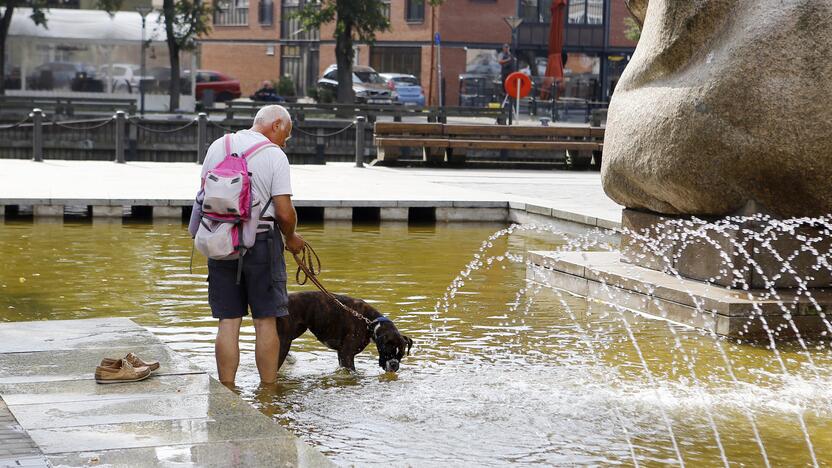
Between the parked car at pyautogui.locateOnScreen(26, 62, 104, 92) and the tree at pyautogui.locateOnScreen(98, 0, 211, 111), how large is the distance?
7.25 feet

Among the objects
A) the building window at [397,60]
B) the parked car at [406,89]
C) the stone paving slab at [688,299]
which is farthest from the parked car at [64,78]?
the stone paving slab at [688,299]

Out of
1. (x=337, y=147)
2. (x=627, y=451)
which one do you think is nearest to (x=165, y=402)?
(x=627, y=451)

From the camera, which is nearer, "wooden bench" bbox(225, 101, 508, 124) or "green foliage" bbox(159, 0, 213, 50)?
"wooden bench" bbox(225, 101, 508, 124)

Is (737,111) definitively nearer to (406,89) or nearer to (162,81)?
(162,81)

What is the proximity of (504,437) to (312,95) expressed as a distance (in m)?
47.3

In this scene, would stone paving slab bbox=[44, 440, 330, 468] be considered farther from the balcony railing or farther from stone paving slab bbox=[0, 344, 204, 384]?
the balcony railing

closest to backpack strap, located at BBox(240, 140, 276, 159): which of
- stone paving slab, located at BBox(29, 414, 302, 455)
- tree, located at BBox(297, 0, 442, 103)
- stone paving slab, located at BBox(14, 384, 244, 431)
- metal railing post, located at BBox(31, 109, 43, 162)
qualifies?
stone paving slab, located at BBox(14, 384, 244, 431)

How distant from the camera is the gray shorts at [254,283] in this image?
762 cm

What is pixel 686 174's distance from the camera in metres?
10.7

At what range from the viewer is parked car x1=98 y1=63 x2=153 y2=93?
45094 mm

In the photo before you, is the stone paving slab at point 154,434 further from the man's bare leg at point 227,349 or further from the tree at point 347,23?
the tree at point 347,23

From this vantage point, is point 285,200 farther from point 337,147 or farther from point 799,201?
point 337,147

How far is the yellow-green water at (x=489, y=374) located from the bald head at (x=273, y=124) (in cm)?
154

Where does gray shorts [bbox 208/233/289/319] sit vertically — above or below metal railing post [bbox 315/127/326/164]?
above
